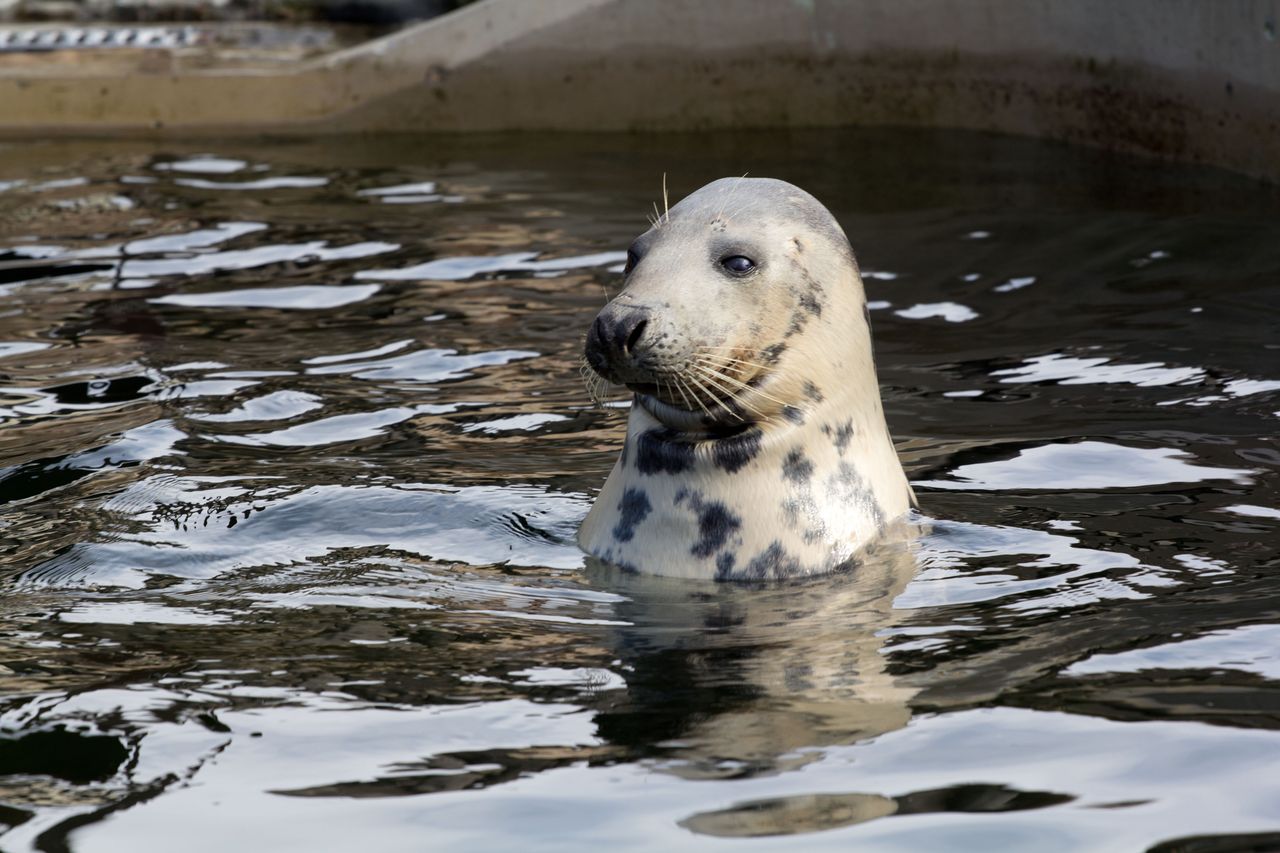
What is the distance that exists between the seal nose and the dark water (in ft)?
1.76

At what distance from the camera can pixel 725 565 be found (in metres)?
4.35

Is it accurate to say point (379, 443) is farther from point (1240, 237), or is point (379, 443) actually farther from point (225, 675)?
point (1240, 237)

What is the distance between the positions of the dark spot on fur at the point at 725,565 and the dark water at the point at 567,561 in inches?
2.9

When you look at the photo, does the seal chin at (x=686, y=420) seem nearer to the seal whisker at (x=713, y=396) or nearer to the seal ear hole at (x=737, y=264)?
the seal whisker at (x=713, y=396)

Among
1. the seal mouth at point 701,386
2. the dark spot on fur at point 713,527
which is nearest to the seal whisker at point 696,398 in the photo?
the seal mouth at point 701,386

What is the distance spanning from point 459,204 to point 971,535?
5.18 m

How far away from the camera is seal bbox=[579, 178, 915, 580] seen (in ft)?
14.2

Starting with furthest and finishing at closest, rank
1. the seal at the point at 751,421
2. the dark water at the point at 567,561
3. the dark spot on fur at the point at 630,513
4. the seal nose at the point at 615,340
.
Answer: the dark spot on fur at the point at 630,513 < the seal at the point at 751,421 < the seal nose at the point at 615,340 < the dark water at the point at 567,561

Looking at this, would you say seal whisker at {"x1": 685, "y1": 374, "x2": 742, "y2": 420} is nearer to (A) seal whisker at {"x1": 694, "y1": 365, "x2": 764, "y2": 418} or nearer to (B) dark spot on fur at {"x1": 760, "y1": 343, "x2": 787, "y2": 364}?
(A) seal whisker at {"x1": 694, "y1": 365, "x2": 764, "y2": 418}

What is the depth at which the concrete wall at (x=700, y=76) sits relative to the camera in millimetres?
9727

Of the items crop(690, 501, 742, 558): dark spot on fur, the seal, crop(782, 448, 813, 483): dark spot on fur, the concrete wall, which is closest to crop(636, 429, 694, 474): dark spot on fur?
the seal

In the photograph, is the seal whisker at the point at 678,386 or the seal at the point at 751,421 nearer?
the seal whisker at the point at 678,386

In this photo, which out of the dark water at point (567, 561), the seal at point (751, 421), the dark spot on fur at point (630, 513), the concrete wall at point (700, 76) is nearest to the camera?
the dark water at point (567, 561)

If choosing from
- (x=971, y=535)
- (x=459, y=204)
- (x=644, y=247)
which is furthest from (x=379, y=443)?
(x=459, y=204)
